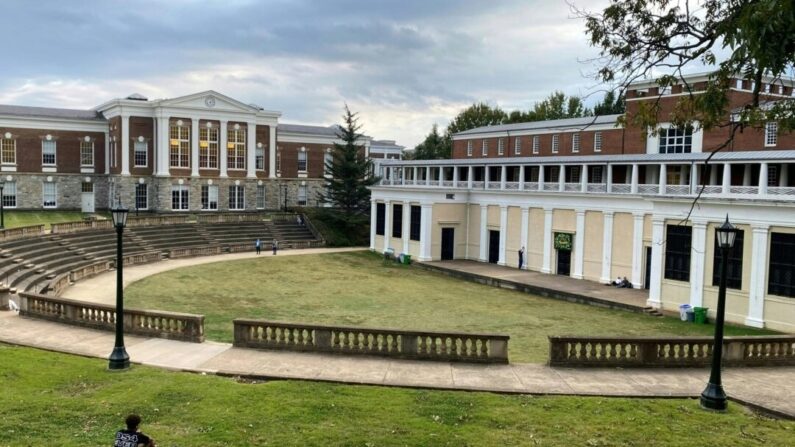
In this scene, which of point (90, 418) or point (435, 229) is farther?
point (435, 229)

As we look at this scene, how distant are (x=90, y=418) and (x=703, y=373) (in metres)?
13.6

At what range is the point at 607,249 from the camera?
40.1 meters

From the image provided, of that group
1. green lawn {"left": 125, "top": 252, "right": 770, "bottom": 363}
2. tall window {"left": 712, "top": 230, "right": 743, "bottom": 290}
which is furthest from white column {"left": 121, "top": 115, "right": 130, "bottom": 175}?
tall window {"left": 712, "top": 230, "right": 743, "bottom": 290}

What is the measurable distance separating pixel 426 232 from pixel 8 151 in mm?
41139

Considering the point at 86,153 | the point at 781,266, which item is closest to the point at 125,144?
the point at 86,153

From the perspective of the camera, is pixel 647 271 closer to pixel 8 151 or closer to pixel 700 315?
pixel 700 315

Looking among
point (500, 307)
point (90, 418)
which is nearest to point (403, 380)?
point (90, 418)

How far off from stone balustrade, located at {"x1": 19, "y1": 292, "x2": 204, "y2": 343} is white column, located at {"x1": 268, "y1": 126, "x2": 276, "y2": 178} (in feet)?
160

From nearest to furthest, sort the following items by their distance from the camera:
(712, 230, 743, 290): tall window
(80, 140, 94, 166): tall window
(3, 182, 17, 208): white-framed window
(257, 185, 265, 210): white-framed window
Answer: (712, 230, 743, 290): tall window, (3, 182, 17, 208): white-framed window, (80, 140, 94, 166): tall window, (257, 185, 265, 210): white-framed window

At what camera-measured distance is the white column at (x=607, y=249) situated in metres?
39.9

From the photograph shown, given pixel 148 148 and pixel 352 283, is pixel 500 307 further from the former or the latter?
pixel 148 148

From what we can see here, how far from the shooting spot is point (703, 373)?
15430 millimetres

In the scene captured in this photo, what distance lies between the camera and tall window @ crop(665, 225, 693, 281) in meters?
31.1

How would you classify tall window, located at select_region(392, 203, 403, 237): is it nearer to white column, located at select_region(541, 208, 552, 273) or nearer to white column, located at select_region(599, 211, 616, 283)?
white column, located at select_region(541, 208, 552, 273)
